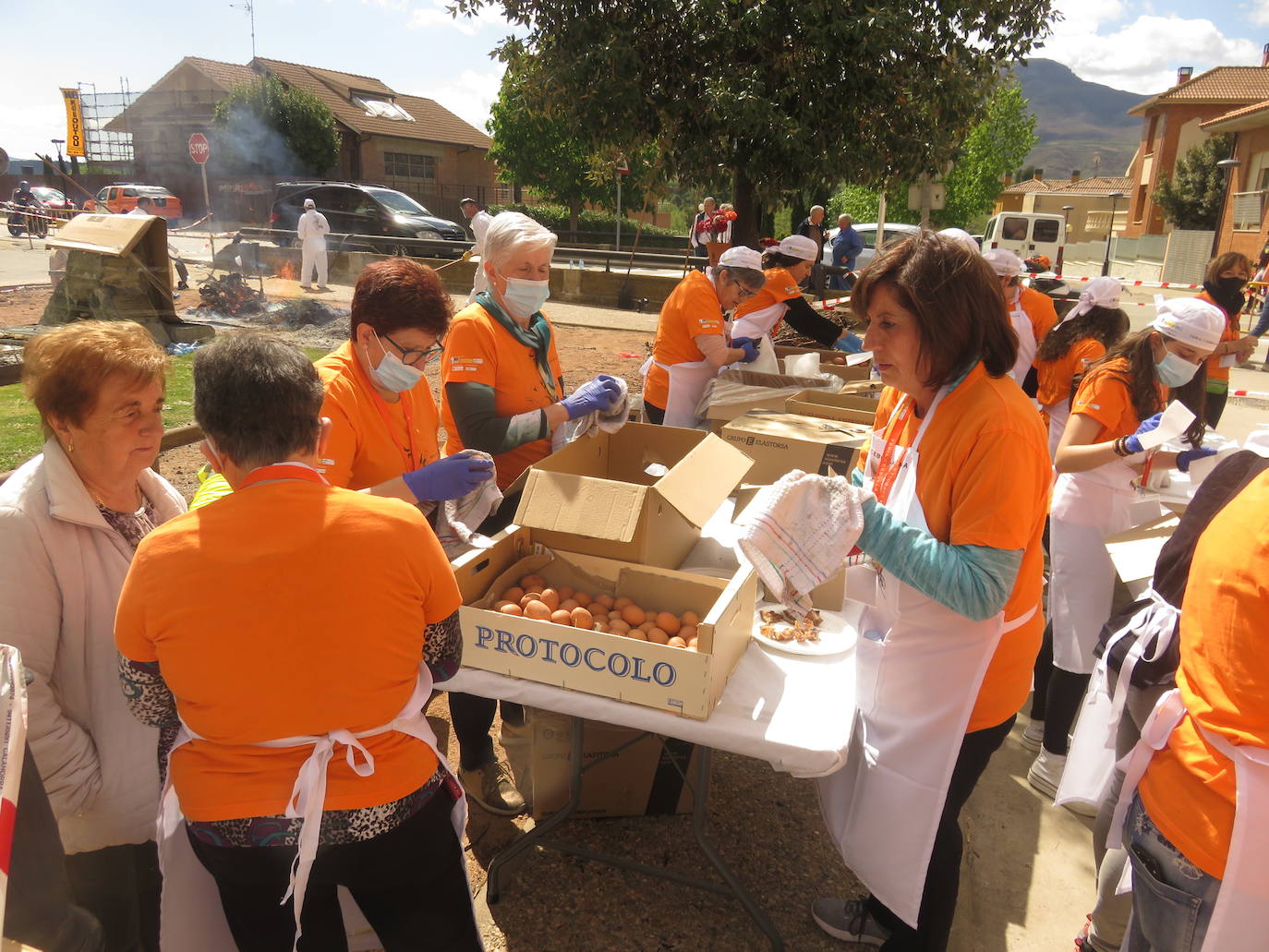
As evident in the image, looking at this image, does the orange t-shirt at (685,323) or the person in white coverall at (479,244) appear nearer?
the person in white coverall at (479,244)

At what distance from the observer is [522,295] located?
117 inches

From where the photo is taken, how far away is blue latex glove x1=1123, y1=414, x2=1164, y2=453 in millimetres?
3023

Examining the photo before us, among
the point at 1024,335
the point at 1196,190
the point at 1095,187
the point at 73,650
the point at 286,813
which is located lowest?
the point at 286,813

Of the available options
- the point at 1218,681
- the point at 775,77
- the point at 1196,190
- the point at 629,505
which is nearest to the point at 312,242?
the point at 775,77

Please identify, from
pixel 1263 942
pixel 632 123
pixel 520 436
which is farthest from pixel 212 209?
pixel 1263 942

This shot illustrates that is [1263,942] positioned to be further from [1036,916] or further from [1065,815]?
[1065,815]

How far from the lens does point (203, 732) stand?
1453 mm

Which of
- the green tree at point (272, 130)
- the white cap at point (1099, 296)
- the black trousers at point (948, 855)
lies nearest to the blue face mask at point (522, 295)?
the black trousers at point (948, 855)

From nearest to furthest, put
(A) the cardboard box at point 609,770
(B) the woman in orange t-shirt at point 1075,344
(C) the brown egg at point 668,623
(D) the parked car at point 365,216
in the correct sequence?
(C) the brown egg at point 668,623, (A) the cardboard box at point 609,770, (B) the woman in orange t-shirt at point 1075,344, (D) the parked car at point 365,216

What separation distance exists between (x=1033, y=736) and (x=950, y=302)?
2.71m

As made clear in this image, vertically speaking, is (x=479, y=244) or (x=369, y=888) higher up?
(x=479, y=244)

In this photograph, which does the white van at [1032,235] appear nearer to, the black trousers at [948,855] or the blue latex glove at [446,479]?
the black trousers at [948,855]

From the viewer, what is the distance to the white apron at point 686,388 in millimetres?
4809

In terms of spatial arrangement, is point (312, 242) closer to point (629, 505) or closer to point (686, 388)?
point (686, 388)
